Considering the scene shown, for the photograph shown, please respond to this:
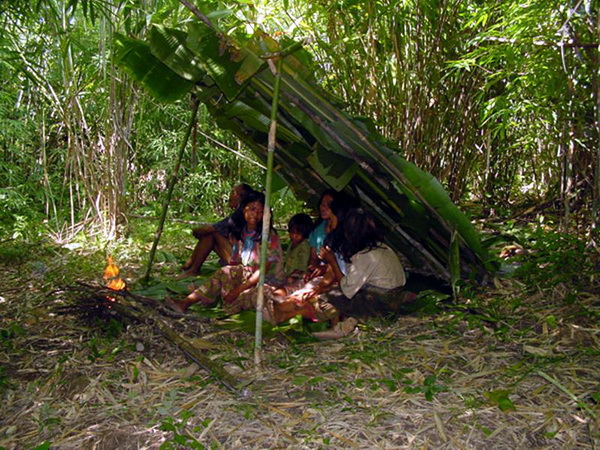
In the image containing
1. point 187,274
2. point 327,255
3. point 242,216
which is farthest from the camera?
point 187,274

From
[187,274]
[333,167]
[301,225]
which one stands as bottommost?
[187,274]

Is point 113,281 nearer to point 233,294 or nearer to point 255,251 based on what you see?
point 233,294

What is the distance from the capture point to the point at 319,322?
3031 mm

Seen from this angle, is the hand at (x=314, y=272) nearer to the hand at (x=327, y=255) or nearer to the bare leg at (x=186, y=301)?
the hand at (x=327, y=255)

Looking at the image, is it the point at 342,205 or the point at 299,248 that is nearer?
the point at 342,205

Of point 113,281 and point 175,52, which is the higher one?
point 175,52

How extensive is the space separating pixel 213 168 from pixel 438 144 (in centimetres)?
345

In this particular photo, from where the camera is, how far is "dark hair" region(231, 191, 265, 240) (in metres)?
3.39

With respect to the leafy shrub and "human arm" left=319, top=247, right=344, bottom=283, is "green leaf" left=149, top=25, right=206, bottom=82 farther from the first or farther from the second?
the leafy shrub

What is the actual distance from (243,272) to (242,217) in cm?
51

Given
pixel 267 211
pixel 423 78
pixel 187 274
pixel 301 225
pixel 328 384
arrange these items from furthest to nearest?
pixel 187 274 → pixel 423 78 → pixel 301 225 → pixel 267 211 → pixel 328 384

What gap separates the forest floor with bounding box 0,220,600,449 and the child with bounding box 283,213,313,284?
2.11ft

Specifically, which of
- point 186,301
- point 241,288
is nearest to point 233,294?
point 241,288

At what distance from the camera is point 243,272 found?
3215mm
